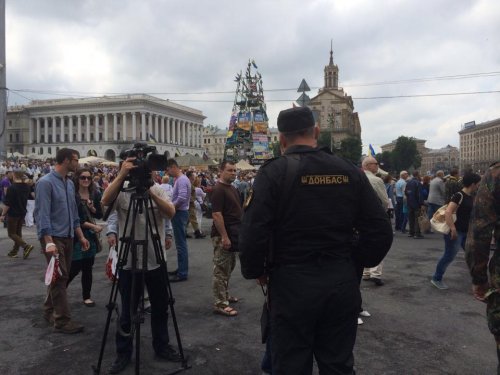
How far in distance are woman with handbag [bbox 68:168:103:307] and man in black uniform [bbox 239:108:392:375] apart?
12.8ft

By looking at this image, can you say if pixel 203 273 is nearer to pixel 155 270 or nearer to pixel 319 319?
pixel 155 270

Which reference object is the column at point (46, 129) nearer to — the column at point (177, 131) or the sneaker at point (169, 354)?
the column at point (177, 131)

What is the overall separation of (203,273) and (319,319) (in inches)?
222

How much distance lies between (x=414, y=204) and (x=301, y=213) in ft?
36.4

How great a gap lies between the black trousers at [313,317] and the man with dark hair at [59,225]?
3256 millimetres

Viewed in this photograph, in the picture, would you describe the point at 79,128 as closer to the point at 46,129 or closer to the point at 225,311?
the point at 46,129

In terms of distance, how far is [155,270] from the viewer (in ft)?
13.3

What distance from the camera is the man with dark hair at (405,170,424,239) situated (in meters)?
12.4

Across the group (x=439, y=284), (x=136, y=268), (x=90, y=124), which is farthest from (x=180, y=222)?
(x=90, y=124)

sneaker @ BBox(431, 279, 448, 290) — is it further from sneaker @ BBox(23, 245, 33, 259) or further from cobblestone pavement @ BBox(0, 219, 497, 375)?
sneaker @ BBox(23, 245, 33, 259)

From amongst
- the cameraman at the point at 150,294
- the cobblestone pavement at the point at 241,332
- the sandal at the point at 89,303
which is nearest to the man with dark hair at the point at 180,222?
the cobblestone pavement at the point at 241,332

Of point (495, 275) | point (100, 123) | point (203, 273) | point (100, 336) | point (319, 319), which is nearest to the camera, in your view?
point (319, 319)

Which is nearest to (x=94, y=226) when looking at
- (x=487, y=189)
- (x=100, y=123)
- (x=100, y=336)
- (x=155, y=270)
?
(x=100, y=336)

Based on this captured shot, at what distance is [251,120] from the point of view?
41.7 metres
